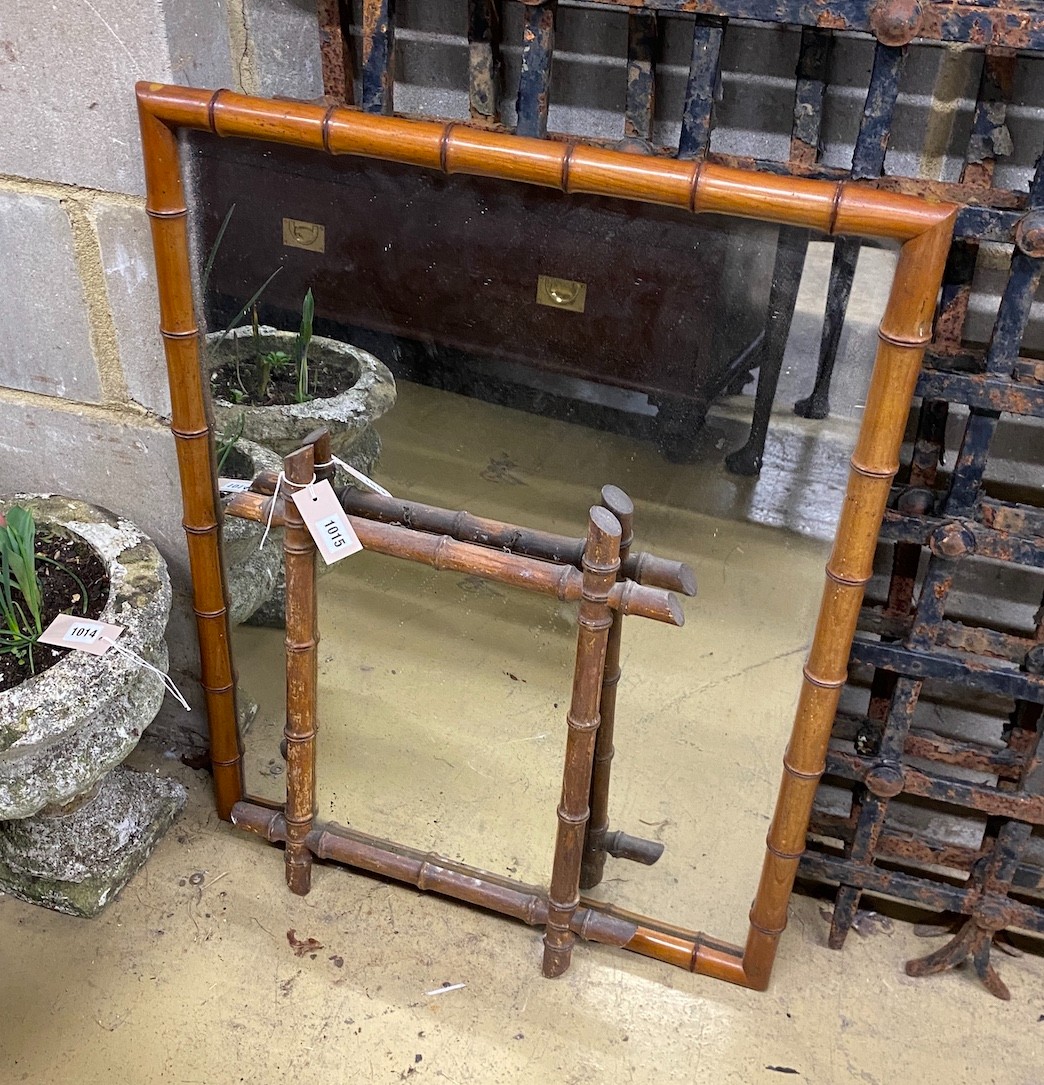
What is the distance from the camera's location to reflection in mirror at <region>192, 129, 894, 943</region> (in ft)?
4.14

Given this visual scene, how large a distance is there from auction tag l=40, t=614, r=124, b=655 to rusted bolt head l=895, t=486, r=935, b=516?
102 cm

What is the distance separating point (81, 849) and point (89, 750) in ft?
0.85

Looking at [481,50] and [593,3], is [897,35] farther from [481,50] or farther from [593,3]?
[481,50]

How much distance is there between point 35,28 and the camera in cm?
133

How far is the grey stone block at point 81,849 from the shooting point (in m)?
1.60

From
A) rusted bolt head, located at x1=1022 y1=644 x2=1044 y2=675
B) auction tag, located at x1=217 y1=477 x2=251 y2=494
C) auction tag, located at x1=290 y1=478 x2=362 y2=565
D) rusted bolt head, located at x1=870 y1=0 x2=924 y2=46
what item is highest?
rusted bolt head, located at x1=870 y1=0 x2=924 y2=46

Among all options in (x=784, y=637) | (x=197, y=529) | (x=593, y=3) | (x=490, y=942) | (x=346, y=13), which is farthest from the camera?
(x=490, y=942)

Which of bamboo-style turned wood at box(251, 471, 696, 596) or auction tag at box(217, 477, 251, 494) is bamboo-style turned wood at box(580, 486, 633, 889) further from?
auction tag at box(217, 477, 251, 494)

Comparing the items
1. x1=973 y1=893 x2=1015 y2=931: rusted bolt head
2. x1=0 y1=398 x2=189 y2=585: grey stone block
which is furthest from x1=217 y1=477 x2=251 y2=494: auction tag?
x1=973 y1=893 x2=1015 y2=931: rusted bolt head

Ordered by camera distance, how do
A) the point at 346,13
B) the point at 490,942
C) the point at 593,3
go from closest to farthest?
the point at 593,3 → the point at 346,13 → the point at 490,942

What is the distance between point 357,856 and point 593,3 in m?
1.19

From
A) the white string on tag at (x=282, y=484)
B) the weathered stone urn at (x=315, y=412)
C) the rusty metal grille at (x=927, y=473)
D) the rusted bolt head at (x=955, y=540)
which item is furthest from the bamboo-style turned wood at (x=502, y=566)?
the rusted bolt head at (x=955, y=540)

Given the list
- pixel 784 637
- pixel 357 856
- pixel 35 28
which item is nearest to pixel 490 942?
pixel 357 856

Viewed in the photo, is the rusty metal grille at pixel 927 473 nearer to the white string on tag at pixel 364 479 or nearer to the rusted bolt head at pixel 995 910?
the rusted bolt head at pixel 995 910
